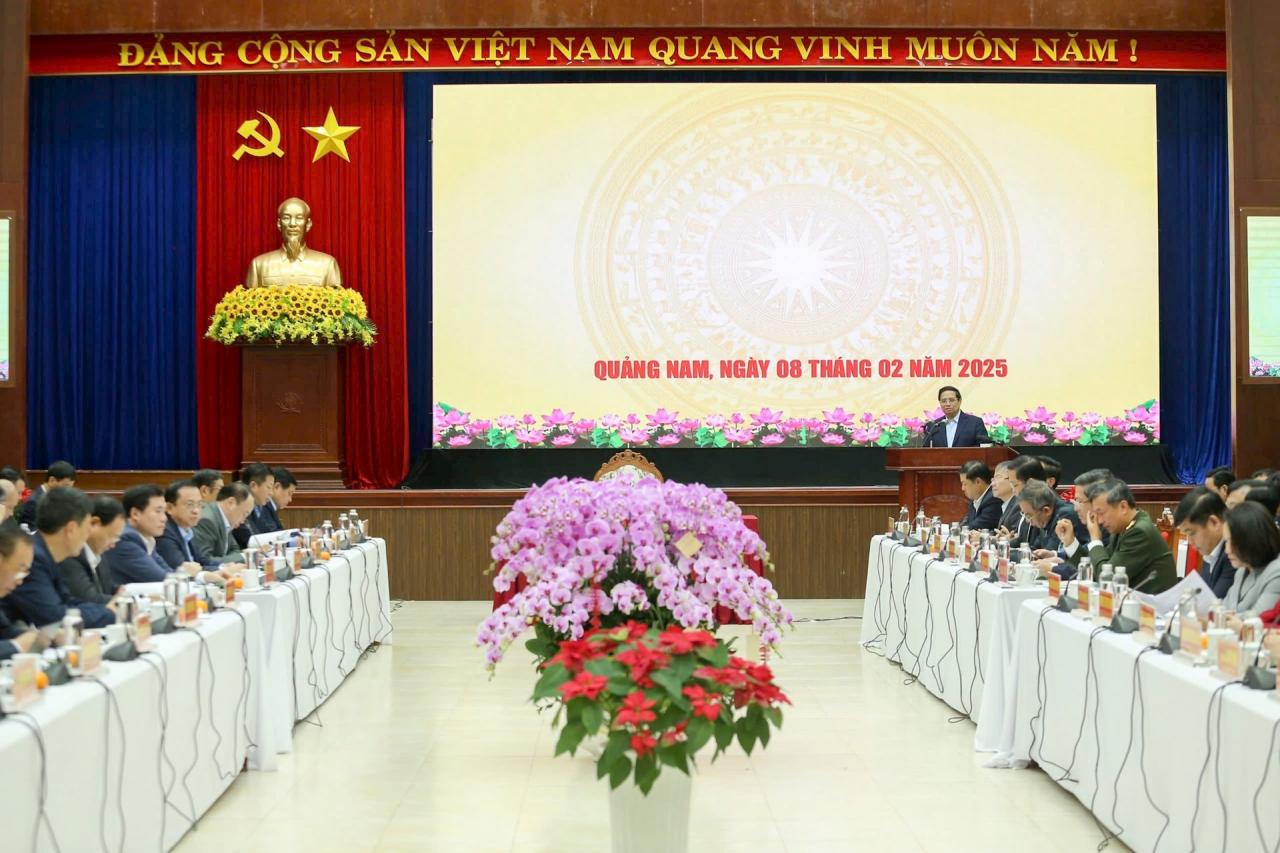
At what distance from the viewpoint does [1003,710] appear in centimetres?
508

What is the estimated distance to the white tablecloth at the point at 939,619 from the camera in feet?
17.0

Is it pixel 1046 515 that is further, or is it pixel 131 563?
pixel 1046 515

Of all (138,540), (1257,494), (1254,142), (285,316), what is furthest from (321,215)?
(1257,494)

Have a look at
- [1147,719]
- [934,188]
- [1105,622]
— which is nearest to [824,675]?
A: [1105,622]

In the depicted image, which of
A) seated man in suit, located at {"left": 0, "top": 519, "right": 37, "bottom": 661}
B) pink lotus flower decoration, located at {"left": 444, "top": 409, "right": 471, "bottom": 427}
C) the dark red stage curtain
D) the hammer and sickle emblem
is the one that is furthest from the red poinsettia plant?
the hammer and sickle emblem

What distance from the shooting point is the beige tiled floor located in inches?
162

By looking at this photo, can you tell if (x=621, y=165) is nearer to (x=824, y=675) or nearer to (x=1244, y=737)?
(x=824, y=675)

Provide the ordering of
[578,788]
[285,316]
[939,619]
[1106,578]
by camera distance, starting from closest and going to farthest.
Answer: [1106,578]
[578,788]
[939,619]
[285,316]

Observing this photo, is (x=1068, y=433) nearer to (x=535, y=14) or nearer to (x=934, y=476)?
(x=934, y=476)

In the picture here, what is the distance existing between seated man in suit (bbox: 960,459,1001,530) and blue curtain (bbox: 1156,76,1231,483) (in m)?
4.07

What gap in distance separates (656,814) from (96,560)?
2649mm

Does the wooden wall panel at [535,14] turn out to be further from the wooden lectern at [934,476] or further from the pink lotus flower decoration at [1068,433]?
the wooden lectern at [934,476]

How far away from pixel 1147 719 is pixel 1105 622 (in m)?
0.63

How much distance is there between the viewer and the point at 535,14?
10.1 metres
